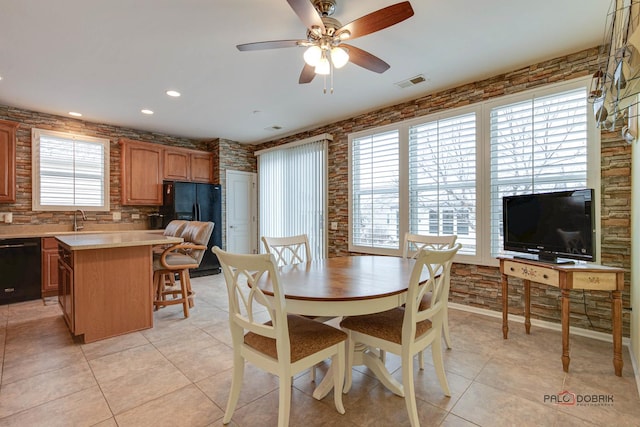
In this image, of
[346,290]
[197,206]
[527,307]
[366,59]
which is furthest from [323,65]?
[197,206]

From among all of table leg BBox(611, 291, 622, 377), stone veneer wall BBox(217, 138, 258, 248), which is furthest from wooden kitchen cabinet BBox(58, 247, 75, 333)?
table leg BBox(611, 291, 622, 377)

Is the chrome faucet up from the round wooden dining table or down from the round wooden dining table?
up

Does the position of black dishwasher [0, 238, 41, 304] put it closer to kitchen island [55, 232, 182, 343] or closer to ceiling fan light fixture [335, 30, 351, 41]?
kitchen island [55, 232, 182, 343]

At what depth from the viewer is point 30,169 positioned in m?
4.13

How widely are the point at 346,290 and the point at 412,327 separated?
38cm

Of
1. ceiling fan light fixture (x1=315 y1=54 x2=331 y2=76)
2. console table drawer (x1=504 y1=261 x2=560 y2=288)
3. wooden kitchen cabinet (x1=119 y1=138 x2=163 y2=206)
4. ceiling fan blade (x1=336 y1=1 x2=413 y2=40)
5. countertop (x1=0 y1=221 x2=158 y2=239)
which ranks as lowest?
console table drawer (x1=504 y1=261 x2=560 y2=288)

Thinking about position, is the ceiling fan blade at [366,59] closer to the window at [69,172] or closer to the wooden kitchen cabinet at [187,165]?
the wooden kitchen cabinet at [187,165]

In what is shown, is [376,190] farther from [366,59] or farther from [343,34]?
[343,34]

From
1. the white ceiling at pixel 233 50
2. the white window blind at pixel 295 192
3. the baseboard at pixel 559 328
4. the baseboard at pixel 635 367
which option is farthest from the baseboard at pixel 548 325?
the white ceiling at pixel 233 50

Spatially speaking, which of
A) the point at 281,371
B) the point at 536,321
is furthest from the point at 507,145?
the point at 281,371

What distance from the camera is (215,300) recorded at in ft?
12.3

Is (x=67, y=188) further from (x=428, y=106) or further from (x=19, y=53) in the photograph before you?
(x=428, y=106)

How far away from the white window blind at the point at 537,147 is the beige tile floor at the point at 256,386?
120 cm

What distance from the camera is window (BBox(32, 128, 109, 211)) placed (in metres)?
4.18
